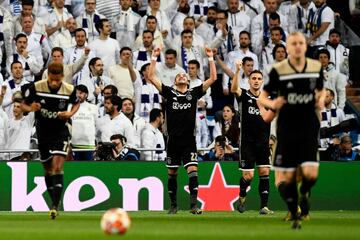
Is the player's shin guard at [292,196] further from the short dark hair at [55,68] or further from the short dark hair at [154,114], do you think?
the short dark hair at [154,114]

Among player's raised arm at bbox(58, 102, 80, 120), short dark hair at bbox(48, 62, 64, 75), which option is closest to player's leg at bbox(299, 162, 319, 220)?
player's raised arm at bbox(58, 102, 80, 120)

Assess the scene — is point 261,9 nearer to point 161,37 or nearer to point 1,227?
point 161,37

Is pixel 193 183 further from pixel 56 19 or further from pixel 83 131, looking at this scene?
pixel 56 19

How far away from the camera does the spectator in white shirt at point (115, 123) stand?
92.0 ft

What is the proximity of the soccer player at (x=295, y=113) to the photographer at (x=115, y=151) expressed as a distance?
10341 millimetres

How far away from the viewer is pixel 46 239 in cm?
1552

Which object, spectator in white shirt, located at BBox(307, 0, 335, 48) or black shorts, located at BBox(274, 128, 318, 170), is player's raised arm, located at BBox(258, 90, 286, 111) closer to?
black shorts, located at BBox(274, 128, 318, 170)

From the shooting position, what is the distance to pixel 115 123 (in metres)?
28.2

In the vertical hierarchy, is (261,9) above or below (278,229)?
above

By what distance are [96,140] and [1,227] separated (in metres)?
9.98

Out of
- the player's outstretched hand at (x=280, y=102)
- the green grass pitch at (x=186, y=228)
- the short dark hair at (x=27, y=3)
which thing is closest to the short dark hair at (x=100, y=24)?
the short dark hair at (x=27, y=3)

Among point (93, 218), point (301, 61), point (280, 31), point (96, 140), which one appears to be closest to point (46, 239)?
point (301, 61)

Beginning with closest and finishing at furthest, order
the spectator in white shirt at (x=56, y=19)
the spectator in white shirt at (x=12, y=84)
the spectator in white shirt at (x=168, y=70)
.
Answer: the spectator in white shirt at (x=12, y=84), the spectator in white shirt at (x=168, y=70), the spectator in white shirt at (x=56, y=19)

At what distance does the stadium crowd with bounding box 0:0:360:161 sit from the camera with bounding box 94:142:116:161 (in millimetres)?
23
